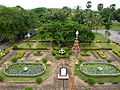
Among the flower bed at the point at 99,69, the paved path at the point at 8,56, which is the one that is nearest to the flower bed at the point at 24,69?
the paved path at the point at 8,56

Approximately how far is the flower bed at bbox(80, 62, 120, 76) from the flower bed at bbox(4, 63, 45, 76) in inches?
180

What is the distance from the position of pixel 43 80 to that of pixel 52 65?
5.24 meters

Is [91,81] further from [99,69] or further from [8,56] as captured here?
[8,56]

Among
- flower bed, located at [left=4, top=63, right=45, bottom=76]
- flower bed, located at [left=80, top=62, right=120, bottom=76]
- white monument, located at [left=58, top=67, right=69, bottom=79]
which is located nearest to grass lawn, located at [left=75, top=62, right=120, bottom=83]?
flower bed, located at [left=80, top=62, right=120, bottom=76]

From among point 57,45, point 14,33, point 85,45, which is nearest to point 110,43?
point 85,45

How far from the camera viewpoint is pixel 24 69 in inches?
1059

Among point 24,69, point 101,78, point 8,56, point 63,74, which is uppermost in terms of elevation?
point 63,74

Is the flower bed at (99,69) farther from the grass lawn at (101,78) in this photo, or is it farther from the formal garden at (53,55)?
the grass lawn at (101,78)

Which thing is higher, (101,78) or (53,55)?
(53,55)

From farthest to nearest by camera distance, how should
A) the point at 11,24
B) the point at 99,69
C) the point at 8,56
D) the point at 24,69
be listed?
the point at 11,24 < the point at 8,56 < the point at 99,69 < the point at 24,69

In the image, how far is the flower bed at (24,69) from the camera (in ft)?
85.4

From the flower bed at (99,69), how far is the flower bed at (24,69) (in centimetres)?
→ 457

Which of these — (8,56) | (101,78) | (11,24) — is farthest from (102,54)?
(11,24)

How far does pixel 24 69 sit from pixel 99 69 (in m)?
7.98
